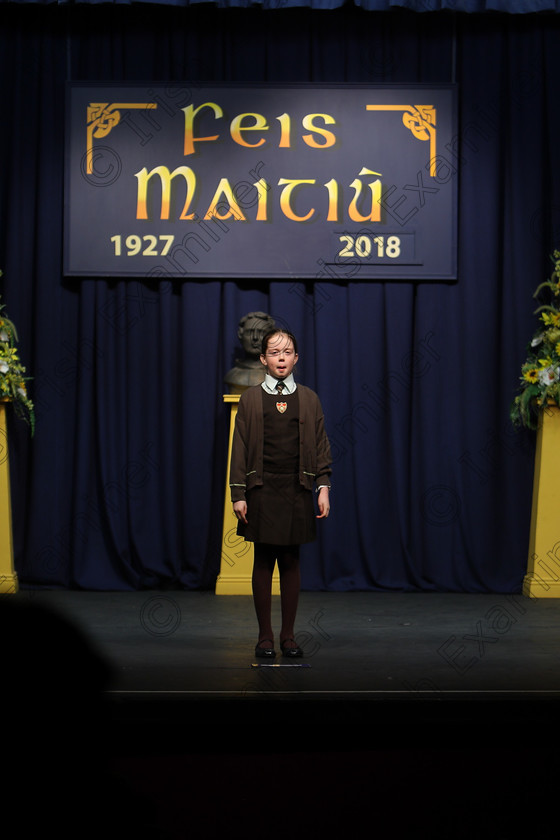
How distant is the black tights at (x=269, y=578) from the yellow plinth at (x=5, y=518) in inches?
76.3

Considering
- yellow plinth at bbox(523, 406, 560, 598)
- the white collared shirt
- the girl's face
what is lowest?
yellow plinth at bbox(523, 406, 560, 598)

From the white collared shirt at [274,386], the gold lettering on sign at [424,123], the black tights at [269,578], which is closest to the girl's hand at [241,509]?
the black tights at [269,578]

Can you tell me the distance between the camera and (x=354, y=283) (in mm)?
5926

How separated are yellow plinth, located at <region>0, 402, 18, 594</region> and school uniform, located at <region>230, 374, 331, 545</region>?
1911 mm

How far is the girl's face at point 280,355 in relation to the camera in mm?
4098

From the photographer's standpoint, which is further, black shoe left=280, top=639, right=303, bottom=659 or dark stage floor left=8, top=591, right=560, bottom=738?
black shoe left=280, top=639, right=303, bottom=659

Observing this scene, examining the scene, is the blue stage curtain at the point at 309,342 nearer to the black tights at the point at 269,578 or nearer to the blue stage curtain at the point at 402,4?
the blue stage curtain at the point at 402,4

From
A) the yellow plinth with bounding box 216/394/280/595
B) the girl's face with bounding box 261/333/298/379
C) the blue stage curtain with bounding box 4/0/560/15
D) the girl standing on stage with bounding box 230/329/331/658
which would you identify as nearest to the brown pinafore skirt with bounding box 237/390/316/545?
the girl standing on stage with bounding box 230/329/331/658

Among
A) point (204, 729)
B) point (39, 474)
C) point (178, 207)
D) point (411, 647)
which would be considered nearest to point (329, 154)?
point (178, 207)

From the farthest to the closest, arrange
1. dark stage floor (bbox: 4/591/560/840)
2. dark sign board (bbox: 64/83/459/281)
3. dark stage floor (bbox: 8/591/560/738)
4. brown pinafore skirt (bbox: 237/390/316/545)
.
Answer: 1. dark sign board (bbox: 64/83/459/281)
2. brown pinafore skirt (bbox: 237/390/316/545)
3. dark stage floor (bbox: 8/591/560/738)
4. dark stage floor (bbox: 4/591/560/840)

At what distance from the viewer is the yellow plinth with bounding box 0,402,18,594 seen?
18.4 feet

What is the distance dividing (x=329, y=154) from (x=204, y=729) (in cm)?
363

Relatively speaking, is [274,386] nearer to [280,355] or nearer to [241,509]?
[280,355]

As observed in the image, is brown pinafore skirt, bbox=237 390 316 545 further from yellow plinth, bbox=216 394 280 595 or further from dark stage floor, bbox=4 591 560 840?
yellow plinth, bbox=216 394 280 595
